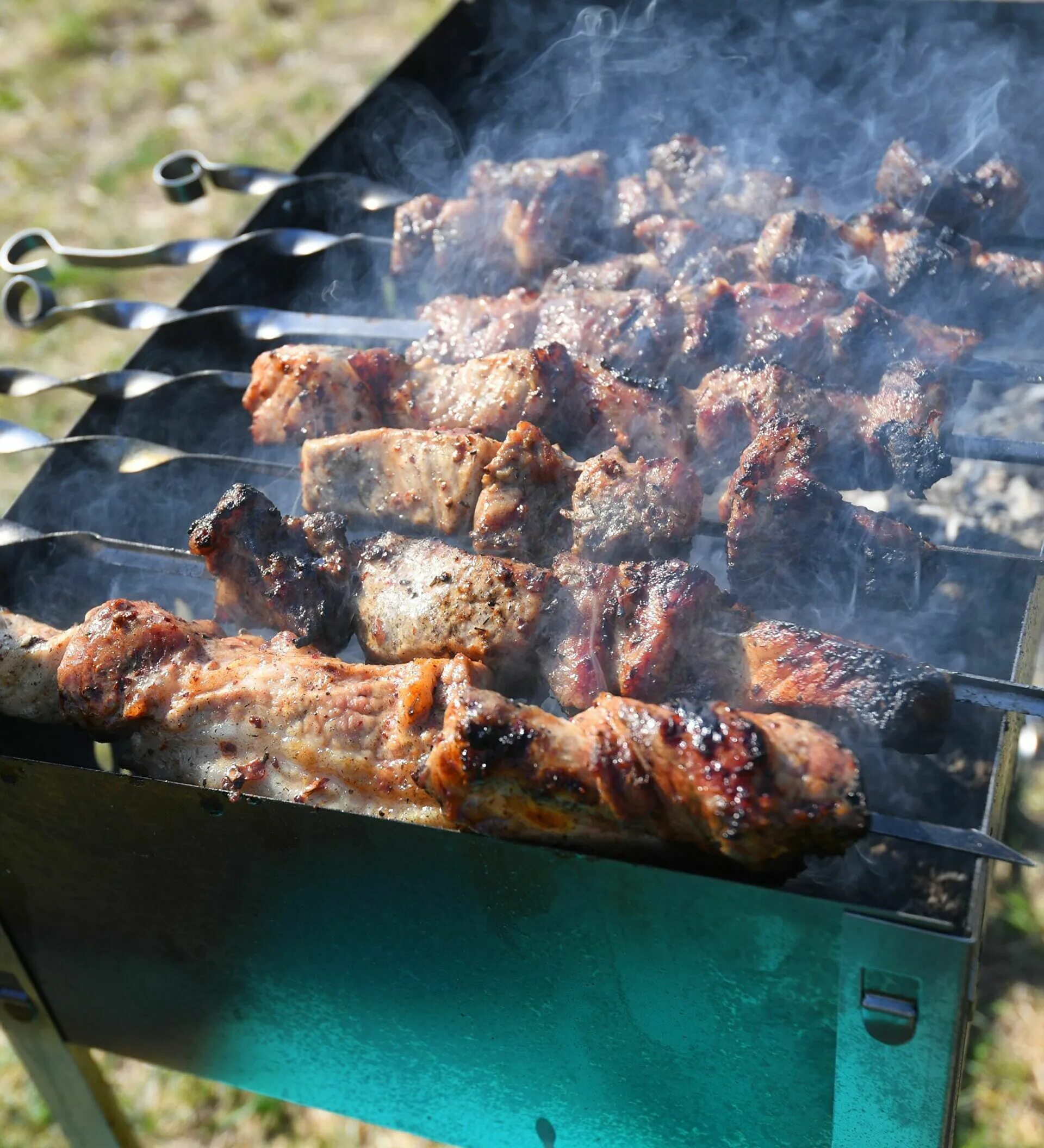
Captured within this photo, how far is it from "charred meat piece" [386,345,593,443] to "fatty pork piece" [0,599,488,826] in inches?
27.6

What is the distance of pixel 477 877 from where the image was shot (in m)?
1.84

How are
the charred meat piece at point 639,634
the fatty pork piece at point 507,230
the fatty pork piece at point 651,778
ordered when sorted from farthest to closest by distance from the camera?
1. the fatty pork piece at point 507,230
2. the charred meat piece at point 639,634
3. the fatty pork piece at point 651,778

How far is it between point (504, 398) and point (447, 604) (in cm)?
62

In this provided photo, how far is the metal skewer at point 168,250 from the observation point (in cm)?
298

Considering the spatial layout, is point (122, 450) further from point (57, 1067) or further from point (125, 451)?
point (57, 1067)

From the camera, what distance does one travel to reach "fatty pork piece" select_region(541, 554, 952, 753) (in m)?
1.83

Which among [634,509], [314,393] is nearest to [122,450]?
[314,393]

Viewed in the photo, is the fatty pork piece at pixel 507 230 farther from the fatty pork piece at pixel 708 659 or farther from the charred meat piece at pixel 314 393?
the fatty pork piece at pixel 708 659

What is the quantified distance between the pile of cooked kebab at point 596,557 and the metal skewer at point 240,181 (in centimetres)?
53

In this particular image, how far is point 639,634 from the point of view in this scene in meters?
2.02

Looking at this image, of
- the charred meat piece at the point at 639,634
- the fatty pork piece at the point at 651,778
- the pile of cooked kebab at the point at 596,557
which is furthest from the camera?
the charred meat piece at the point at 639,634

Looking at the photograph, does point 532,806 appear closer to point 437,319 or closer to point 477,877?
point 477,877

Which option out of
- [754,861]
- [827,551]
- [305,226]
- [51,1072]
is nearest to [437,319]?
[305,226]

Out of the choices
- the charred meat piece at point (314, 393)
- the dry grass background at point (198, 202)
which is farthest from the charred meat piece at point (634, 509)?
the dry grass background at point (198, 202)
